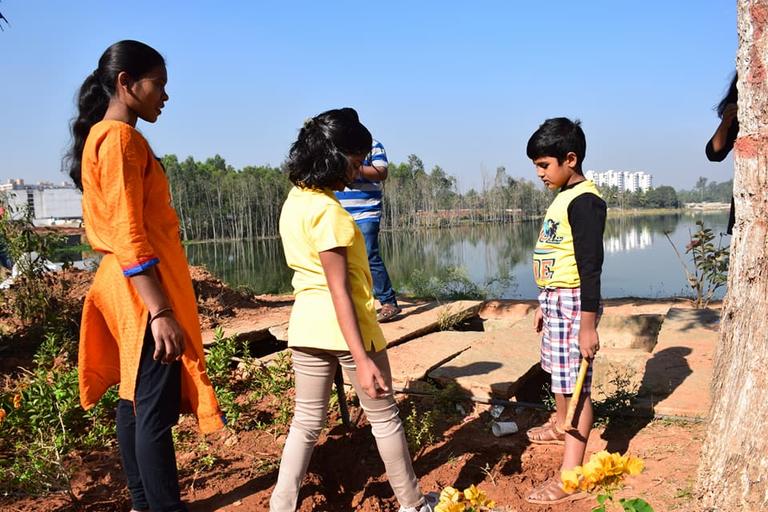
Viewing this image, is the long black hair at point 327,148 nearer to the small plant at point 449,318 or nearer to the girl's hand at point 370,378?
the girl's hand at point 370,378

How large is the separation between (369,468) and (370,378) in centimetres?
91

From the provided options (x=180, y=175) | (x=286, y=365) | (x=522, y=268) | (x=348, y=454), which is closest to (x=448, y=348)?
(x=286, y=365)

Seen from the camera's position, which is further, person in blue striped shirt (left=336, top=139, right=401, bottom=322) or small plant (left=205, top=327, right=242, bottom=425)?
person in blue striped shirt (left=336, top=139, right=401, bottom=322)

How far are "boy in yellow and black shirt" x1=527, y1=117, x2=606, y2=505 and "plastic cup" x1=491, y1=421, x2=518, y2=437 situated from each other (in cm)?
51

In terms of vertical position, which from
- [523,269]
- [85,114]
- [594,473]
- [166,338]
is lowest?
[523,269]

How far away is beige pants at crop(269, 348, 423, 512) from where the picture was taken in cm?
192

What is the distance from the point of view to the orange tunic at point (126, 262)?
1.71m

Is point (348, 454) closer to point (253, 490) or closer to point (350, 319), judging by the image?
point (253, 490)

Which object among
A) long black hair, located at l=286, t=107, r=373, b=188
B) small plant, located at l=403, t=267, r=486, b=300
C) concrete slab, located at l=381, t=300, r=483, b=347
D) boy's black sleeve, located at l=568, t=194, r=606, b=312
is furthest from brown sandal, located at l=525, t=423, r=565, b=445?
small plant, located at l=403, t=267, r=486, b=300

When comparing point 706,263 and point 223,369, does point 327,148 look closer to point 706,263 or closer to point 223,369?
point 223,369

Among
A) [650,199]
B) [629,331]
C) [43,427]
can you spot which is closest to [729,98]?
[629,331]

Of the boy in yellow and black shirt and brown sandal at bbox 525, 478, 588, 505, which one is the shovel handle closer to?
the boy in yellow and black shirt

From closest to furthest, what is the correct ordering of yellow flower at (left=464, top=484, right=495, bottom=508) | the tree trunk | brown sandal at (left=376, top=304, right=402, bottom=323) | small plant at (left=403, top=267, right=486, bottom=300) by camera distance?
1. yellow flower at (left=464, top=484, right=495, bottom=508)
2. the tree trunk
3. brown sandal at (left=376, top=304, right=402, bottom=323)
4. small plant at (left=403, top=267, right=486, bottom=300)

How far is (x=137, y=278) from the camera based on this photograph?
1.73 m
